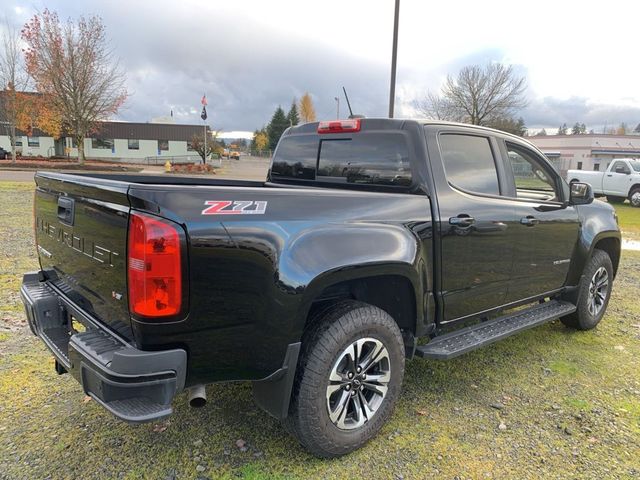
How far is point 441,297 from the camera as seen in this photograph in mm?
3225

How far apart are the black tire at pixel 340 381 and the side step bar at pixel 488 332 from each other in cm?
34

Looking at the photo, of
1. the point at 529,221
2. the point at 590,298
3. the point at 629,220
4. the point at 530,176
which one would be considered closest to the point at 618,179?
the point at 629,220

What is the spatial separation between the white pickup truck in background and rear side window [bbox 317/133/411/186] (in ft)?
62.2

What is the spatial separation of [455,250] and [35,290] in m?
2.72

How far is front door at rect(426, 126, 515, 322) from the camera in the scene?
3.23 metres

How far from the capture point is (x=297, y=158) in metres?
4.11

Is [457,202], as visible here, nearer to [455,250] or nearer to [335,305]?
[455,250]

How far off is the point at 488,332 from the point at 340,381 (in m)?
1.46

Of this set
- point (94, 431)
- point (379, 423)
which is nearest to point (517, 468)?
point (379, 423)

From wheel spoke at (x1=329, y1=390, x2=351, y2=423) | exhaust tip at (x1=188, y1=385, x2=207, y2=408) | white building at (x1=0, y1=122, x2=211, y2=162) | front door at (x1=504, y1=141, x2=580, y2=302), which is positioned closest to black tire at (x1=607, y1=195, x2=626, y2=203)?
front door at (x1=504, y1=141, x2=580, y2=302)

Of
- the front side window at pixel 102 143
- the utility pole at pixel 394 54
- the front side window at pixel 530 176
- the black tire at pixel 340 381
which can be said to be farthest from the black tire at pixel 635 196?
the front side window at pixel 102 143

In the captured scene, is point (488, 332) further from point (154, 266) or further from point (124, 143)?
point (124, 143)

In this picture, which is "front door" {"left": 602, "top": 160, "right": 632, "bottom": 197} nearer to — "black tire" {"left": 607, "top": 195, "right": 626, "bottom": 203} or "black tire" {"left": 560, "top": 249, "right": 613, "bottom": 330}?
"black tire" {"left": 607, "top": 195, "right": 626, "bottom": 203}

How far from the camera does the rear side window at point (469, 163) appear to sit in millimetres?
3389
